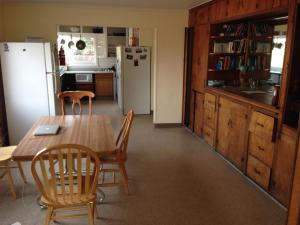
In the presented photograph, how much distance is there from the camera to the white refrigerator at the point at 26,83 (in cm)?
400

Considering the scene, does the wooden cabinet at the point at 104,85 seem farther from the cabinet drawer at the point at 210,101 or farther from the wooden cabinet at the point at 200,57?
the cabinet drawer at the point at 210,101

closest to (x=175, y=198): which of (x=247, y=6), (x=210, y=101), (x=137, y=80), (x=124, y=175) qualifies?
(x=124, y=175)

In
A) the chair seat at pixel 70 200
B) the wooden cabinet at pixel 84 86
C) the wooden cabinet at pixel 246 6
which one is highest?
the wooden cabinet at pixel 246 6

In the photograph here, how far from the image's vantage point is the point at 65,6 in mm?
4578

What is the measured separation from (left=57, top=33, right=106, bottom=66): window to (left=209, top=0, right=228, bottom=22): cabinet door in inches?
193

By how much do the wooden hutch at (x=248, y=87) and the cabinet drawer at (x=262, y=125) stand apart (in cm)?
1

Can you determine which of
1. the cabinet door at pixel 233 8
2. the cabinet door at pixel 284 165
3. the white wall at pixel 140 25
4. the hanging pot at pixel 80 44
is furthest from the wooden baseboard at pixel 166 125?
the hanging pot at pixel 80 44

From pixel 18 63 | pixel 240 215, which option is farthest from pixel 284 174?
pixel 18 63

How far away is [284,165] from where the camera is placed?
2.65 m

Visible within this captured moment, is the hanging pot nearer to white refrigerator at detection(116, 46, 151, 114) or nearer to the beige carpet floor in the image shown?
white refrigerator at detection(116, 46, 151, 114)

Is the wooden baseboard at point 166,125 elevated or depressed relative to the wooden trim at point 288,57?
depressed

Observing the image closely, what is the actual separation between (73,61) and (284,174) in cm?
721

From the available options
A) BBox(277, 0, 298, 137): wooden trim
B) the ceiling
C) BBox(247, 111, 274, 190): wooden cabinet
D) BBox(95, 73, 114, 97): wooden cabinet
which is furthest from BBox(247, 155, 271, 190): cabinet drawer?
BBox(95, 73, 114, 97): wooden cabinet

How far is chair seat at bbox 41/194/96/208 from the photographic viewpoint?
2.02m
